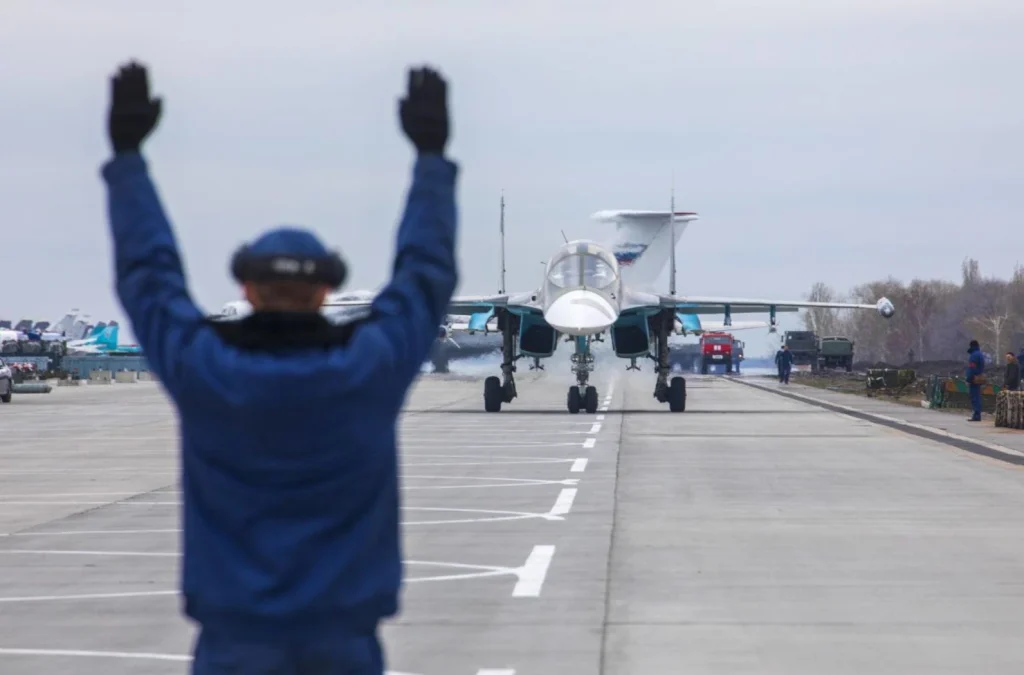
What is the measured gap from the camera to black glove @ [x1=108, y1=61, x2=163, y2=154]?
4.36 meters

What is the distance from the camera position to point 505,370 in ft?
134

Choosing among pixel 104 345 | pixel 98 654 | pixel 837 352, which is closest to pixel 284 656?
pixel 98 654

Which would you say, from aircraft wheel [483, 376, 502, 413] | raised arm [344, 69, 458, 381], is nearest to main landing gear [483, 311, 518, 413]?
aircraft wheel [483, 376, 502, 413]

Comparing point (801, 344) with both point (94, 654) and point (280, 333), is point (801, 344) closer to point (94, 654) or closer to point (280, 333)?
point (94, 654)

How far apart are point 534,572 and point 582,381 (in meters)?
27.4

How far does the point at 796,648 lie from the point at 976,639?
1061 millimetres

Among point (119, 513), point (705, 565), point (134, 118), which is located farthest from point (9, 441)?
point (134, 118)

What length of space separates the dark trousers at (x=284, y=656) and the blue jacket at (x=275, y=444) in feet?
0.13

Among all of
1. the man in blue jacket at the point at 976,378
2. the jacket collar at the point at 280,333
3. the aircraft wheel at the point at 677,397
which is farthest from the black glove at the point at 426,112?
the aircraft wheel at the point at 677,397

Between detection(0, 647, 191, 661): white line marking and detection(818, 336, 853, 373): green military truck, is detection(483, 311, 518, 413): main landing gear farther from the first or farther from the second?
detection(818, 336, 853, 373): green military truck

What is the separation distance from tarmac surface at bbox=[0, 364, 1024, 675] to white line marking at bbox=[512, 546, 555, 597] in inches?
1.3

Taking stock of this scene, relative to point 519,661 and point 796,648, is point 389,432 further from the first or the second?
point 796,648

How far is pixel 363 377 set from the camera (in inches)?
163

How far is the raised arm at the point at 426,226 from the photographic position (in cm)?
435
